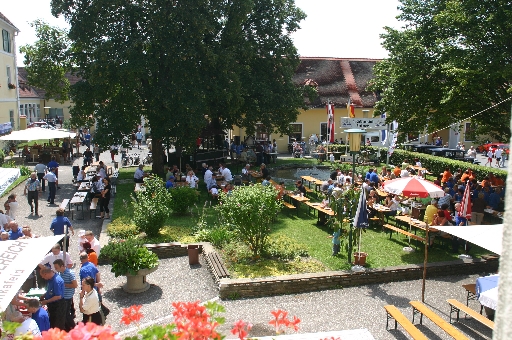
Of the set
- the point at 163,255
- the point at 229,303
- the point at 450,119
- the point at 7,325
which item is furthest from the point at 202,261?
the point at 450,119

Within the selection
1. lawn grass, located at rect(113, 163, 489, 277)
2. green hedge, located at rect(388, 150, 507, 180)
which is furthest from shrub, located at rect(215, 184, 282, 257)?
green hedge, located at rect(388, 150, 507, 180)

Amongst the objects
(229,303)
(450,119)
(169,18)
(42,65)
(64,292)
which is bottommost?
(229,303)

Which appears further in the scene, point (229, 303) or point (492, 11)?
point (492, 11)

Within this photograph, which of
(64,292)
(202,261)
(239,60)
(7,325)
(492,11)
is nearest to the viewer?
(7,325)

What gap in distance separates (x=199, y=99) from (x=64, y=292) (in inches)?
604

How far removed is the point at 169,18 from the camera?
71.8 feet

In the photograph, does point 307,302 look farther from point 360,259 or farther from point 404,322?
point 404,322

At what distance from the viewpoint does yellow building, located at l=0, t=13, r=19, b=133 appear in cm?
3256

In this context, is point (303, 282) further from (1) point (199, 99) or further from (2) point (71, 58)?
(2) point (71, 58)

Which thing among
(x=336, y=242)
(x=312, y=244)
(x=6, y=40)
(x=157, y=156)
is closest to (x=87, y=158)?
(x=157, y=156)

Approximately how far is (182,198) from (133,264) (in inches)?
261

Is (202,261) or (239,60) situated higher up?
(239,60)

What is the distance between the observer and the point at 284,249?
42.7 feet

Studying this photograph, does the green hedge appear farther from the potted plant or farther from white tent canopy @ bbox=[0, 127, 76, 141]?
white tent canopy @ bbox=[0, 127, 76, 141]
